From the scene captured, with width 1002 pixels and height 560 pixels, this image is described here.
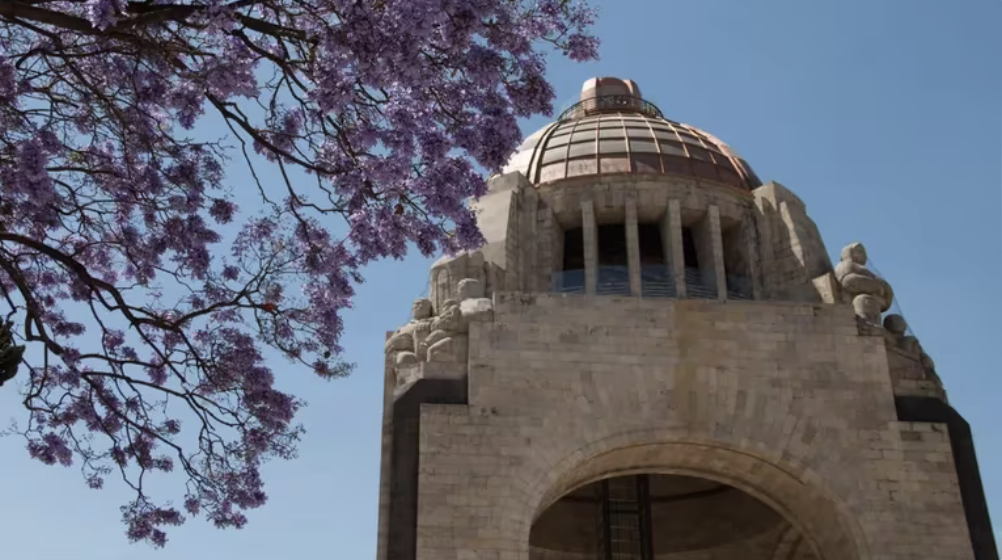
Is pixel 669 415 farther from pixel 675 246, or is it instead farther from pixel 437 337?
pixel 675 246

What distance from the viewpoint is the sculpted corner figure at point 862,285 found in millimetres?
18859

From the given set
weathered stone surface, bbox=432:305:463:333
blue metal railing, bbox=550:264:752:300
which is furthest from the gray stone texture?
blue metal railing, bbox=550:264:752:300

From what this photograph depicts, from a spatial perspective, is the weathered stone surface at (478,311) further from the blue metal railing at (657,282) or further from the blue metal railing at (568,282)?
the blue metal railing at (657,282)

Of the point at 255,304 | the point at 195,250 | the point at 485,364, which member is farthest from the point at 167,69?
the point at 485,364

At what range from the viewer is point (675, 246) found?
20.6 metres

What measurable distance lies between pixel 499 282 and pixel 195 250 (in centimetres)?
1028

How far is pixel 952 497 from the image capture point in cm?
1661

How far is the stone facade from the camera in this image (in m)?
16.2

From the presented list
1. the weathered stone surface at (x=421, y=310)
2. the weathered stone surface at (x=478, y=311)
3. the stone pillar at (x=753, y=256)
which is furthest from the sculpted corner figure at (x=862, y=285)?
the weathered stone surface at (x=421, y=310)

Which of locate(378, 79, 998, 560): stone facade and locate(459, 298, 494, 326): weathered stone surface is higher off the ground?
locate(459, 298, 494, 326): weathered stone surface

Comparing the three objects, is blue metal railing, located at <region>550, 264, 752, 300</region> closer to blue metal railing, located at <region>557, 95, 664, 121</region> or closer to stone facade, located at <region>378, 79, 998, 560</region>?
stone facade, located at <region>378, 79, 998, 560</region>

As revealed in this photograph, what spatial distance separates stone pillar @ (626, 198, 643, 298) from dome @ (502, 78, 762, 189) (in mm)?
994

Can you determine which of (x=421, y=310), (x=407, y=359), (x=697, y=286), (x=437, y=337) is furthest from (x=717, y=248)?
(x=407, y=359)

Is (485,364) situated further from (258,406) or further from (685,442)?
(258,406)
